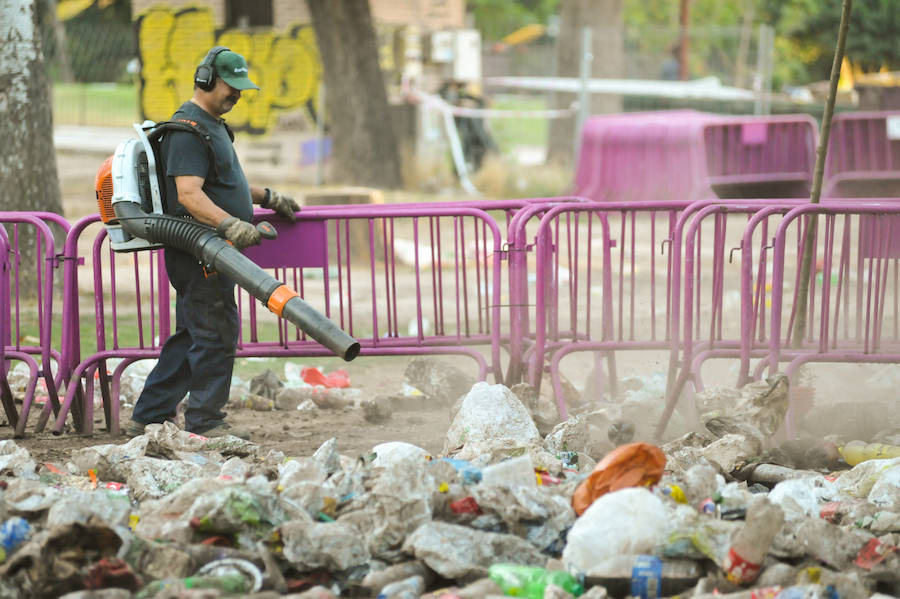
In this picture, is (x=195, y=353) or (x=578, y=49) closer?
(x=195, y=353)

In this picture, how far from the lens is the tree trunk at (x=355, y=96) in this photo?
733 inches

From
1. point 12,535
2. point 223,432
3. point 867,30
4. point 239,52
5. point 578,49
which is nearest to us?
point 12,535

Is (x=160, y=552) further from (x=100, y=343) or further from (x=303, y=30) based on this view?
(x=303, y=30)

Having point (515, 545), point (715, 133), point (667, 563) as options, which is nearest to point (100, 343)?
point (515, 545)

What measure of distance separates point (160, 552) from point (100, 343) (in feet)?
8.70

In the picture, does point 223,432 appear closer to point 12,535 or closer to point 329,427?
point 329,427

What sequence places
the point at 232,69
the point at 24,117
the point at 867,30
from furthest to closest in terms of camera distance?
the point at 867,30 → the point at 24,117 → the point at 232,69

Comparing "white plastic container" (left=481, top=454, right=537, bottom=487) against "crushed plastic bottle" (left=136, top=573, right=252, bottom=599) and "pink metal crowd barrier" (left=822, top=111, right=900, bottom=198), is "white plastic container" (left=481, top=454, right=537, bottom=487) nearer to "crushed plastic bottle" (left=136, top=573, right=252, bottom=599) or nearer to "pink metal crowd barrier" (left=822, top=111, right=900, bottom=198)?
"crushed plastic bottle" (left=136, top=573, right=252, bottom=599)

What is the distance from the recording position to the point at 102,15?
165 ft

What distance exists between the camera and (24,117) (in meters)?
9.99

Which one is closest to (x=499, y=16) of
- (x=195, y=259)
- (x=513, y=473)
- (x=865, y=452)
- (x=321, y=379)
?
(x=321, y=379)

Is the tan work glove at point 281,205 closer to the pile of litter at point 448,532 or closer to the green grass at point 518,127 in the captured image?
the pile of litter at point 448,532

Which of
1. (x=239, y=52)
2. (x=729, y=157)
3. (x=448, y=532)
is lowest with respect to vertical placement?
(x=448, y=532)

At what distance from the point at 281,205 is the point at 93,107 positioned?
28.5 m
